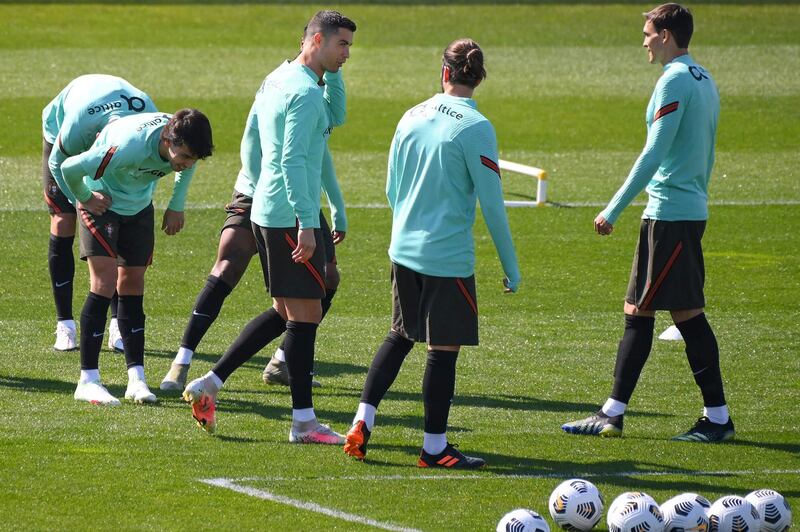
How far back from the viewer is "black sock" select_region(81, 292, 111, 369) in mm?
7625

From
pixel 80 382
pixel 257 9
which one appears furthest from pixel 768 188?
pixel 257 9

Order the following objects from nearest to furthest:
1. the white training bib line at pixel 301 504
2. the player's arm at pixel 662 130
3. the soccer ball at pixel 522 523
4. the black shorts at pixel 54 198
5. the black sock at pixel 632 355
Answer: the soccer ball at pixel 522 523, the white training bib line at pixel 301 504, the player's arm at pixel 662 130, the black sock at pixel 632 355, the black shorts at pixel 54 198

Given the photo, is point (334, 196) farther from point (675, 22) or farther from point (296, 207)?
point (675, 22)

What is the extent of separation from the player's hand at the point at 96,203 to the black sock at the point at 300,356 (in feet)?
4.36

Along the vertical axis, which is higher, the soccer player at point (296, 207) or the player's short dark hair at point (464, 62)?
the player's short dark hair at point (464, 62)

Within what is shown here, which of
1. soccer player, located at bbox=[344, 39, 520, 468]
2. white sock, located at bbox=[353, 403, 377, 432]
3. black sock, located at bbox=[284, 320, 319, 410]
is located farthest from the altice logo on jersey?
white sock, located at bbox=[353, 403, 377, 432]

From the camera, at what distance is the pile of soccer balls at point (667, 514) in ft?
18.2

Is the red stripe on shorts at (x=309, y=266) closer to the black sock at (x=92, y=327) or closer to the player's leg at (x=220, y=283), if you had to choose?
the player's leg at (x=220, y=283)

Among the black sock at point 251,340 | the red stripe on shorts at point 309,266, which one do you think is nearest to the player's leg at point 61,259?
the black sock at point 251,340

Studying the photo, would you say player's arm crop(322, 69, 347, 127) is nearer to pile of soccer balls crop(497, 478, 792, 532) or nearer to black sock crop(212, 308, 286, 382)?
black sock crop(212, 308, 286, 382)

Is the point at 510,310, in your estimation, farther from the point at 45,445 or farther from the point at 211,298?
the point at 45,445

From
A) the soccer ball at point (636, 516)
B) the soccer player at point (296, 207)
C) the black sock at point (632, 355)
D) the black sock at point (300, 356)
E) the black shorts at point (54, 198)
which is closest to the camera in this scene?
the soccer ball at point (636, 516)

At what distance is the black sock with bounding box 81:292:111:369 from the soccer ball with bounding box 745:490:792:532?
366cm

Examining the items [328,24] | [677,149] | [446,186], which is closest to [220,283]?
[328,24]
